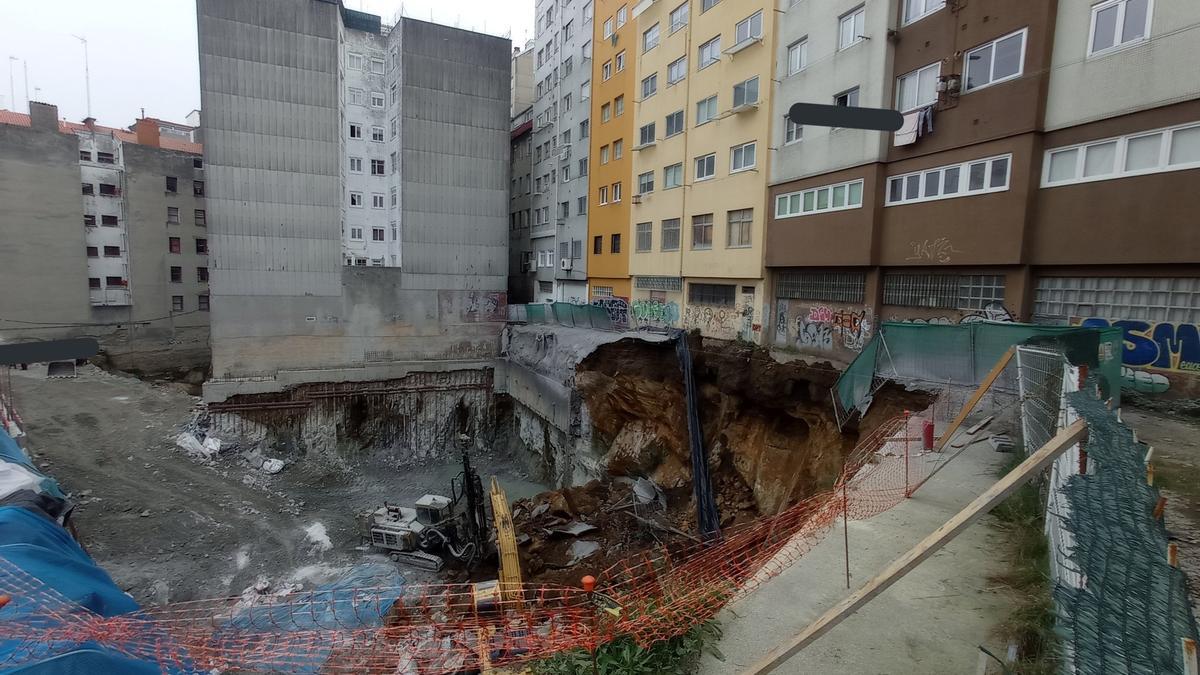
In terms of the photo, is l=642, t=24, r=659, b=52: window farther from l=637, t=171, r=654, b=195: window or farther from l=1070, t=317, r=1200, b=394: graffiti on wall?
l=1070, t=317, r=1200, b=394: graffiti on wall

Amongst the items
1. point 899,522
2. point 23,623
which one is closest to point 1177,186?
point 899,522

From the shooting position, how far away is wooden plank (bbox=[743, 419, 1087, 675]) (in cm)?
312

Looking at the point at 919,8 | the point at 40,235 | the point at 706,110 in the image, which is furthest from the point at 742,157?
the point at 40,235

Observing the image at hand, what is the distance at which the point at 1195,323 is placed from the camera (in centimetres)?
988

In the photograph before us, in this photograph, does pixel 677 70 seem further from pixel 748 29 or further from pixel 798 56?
pixel 798 56

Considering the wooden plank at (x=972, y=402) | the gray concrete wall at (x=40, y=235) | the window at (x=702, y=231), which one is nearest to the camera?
the wooden plank at (x=972, y=402)

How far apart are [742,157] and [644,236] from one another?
6.89 meters

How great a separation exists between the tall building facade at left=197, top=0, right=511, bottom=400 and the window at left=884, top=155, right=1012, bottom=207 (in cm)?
1937

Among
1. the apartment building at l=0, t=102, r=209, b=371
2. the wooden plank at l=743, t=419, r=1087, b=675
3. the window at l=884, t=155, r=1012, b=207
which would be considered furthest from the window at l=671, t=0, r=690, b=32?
the apartment building at l=0, t=102, r=209, b=371

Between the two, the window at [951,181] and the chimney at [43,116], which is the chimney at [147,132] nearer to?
the chimney at [43,116]

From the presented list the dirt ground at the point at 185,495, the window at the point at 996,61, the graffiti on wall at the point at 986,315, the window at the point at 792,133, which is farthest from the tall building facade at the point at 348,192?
the window at the point at 996,61

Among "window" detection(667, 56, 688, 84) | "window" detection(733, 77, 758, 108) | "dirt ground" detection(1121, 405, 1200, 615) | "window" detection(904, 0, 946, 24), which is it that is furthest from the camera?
"window" detection(667, 56, 688, 84)

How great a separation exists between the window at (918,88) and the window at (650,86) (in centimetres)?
1254

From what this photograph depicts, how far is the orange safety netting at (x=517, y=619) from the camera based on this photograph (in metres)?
4.76
